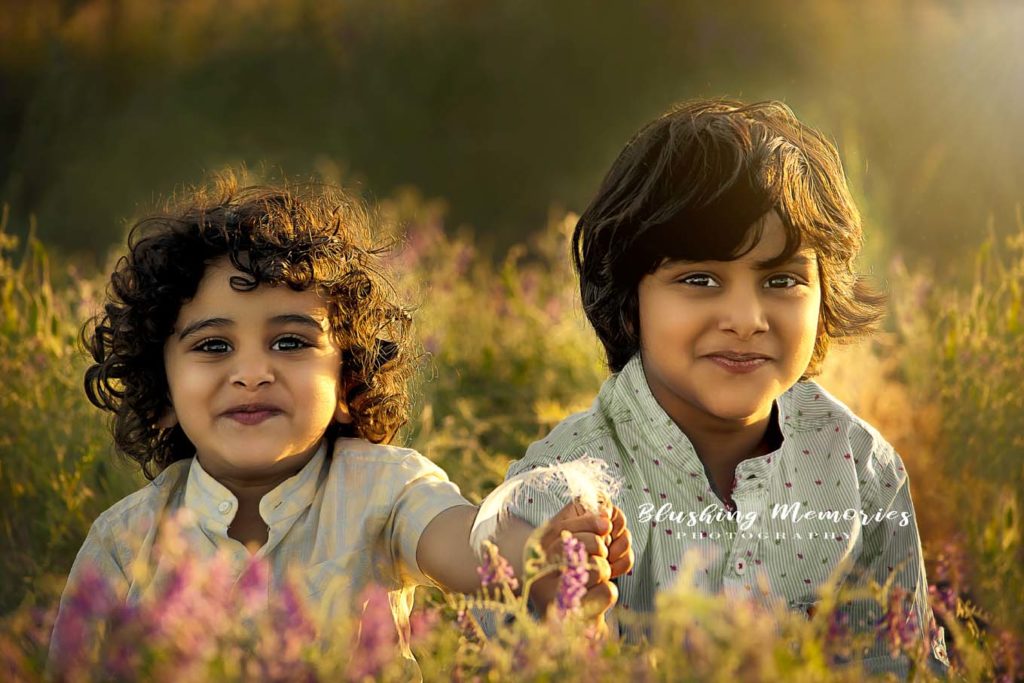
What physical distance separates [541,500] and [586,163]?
7.41m

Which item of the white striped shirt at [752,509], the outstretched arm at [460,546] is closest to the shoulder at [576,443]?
the white striped shirt at [752,509]

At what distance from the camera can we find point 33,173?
5.44 metres

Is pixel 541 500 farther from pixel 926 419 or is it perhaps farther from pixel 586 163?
pixel 586 163

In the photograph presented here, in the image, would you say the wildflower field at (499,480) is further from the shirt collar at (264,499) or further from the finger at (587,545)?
the shirt collar at (264,499)

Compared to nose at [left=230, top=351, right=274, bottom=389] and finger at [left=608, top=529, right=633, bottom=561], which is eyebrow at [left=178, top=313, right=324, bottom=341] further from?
finger at [left=608, top=529, right=633, bottom=561]

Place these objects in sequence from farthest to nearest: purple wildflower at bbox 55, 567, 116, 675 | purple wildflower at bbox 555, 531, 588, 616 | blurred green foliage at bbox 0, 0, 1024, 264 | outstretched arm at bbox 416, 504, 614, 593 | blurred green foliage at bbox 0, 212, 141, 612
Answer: blurred green foliage at bbox 0, 0, 1024, 264 < blurred green foliage at bbox 0, 212, 141, 612 < outstretched arm at bbox 416, 504, 614, 593 < purple wildflower at bbox 555, 531, 588, 616 < purple wildflower at bbox 55, 567, 116, 675

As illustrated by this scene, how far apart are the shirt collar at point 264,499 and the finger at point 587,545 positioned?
632 millimetres

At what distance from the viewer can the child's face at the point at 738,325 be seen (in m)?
2.43

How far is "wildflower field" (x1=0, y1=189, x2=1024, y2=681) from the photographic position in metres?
1.41

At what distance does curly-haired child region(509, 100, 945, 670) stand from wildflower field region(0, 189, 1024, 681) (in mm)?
196

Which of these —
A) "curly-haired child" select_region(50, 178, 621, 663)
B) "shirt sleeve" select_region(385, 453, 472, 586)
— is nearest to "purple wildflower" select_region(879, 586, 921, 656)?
"curly-haired child" select_region(50, 178, 621, 663)

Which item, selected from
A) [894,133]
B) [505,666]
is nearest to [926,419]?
[505,666]

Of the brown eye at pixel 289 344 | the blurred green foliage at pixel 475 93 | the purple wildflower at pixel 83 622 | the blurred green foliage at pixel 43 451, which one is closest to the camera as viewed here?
the purple wildflower at pixel 83 622

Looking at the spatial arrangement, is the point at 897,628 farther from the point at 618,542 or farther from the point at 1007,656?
the point at 1007,656
